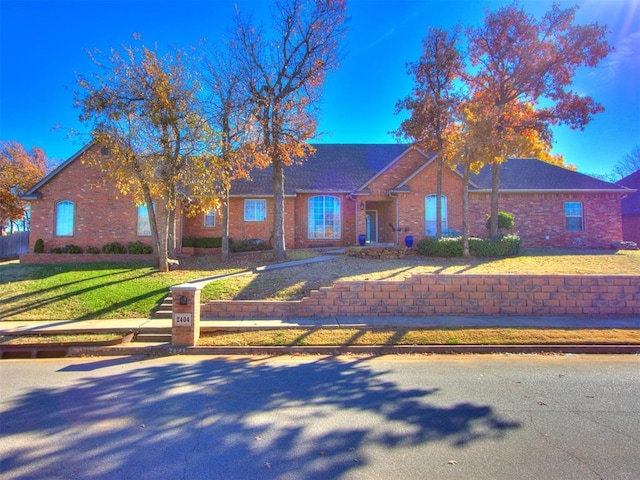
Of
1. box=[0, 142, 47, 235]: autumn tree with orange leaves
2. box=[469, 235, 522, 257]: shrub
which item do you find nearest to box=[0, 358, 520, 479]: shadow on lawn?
box=[469, 235, 522, 257]: shrub

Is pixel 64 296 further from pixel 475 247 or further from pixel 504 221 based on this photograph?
pixel 504 221

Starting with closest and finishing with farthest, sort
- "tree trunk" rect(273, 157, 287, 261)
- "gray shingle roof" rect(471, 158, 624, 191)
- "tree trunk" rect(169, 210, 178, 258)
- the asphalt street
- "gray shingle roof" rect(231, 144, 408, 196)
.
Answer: the asphalt street, "tree trunk" rect(273, 157, 287, 261), "tree trunk" rect(169, 210, 178, 258), "gray shingle roof" rect(471, 158, 624, 191), "gray shingle roof" rect(231, 144, 408, 196)

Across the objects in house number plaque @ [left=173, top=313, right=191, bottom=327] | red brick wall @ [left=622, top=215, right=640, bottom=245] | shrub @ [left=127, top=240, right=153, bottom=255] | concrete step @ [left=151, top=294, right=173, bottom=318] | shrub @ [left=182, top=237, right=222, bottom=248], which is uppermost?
red brick wall @ [left=622, top=215, right=640, bottom=245]

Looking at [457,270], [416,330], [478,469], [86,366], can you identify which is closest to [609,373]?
[416,330]

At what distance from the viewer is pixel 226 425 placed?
160 inches

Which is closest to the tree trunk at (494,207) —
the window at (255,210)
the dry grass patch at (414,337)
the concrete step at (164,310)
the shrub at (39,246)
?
the dry grass patch at (414,337)

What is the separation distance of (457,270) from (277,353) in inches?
333

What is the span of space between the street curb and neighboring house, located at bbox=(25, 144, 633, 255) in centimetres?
1241

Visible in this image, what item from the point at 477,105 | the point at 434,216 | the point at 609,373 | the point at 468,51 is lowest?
the point at 609,373

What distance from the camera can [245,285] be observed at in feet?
37.8

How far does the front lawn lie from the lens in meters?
10.5

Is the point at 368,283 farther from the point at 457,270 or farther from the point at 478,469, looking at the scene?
the point at 478,469

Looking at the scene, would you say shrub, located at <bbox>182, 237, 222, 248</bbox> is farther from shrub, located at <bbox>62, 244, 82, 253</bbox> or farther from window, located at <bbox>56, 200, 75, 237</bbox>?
window, located at <bbox>56, 200, 75, 237</bbox>

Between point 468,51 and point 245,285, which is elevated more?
point 468,51
